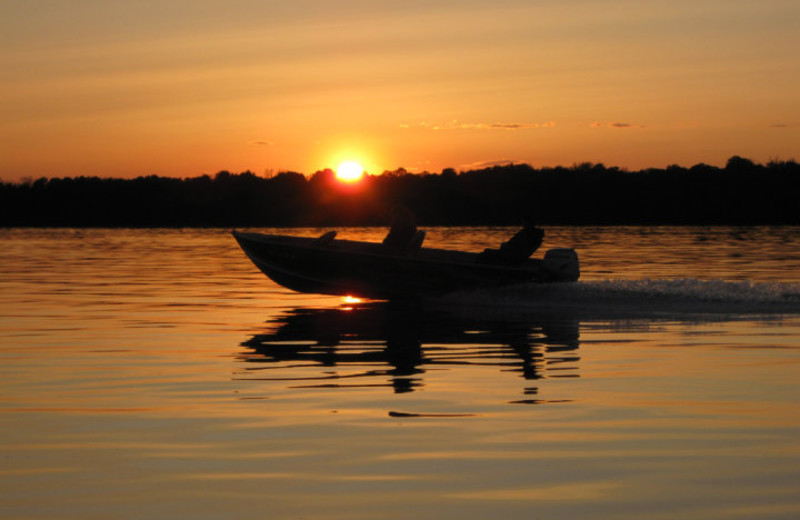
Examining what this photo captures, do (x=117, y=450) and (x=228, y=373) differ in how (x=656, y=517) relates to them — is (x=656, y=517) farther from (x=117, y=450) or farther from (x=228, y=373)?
(x=228, y=373)

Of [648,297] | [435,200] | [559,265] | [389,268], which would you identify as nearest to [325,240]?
[389,268]

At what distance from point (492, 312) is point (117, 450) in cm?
1359

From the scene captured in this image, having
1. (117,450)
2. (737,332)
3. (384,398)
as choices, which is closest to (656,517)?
(117,450)

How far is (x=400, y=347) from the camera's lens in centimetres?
1566

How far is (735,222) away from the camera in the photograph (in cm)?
12381

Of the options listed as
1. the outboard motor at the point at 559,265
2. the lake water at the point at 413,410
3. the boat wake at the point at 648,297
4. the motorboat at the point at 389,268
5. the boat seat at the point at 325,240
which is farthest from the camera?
the boat seat at the point at 325,240

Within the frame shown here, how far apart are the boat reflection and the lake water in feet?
0.21

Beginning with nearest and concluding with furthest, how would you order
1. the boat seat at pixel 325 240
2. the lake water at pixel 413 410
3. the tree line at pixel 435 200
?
the lake water at pixel 413 410 → the boat seat at pixel 325 240 → the tree line at pixel 435 200

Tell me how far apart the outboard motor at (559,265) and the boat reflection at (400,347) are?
1.94 metres

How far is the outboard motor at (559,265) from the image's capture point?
22.0m

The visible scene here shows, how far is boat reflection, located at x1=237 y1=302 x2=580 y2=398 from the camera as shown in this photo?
12578 millimetres

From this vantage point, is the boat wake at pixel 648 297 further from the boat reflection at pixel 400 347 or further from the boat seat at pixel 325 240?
the boat seat at pixel 325 240

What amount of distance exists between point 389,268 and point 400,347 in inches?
271

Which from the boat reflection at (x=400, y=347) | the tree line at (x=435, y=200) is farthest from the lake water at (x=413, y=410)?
the tree line at (x=435, y=200)
